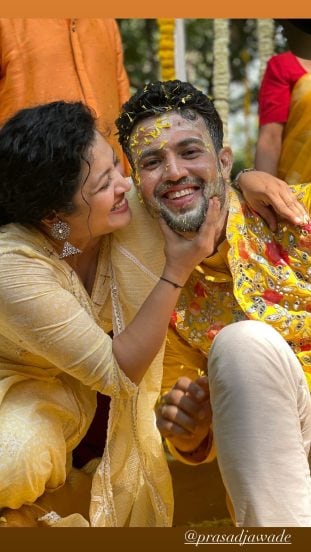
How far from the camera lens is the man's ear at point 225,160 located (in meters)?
2.57

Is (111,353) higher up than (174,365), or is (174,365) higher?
(111,353)

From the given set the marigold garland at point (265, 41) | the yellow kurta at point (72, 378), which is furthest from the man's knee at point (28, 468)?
the marigold garland at point (265, 41)

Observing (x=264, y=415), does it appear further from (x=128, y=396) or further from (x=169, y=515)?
(x=169, y=515)

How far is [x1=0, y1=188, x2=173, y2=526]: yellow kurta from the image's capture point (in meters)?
2.25

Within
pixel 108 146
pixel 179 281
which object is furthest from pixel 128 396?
pixel 108 146

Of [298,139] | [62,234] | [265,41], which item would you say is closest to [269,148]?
[298,139]

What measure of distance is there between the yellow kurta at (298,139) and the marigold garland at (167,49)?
4.46 feet

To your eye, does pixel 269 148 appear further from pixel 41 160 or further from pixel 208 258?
pixel 41 160

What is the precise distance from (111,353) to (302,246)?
0.67 metres

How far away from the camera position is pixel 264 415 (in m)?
1.93

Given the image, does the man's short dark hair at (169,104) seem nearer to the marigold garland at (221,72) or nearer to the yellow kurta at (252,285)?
the yellow kurta at (252,285)

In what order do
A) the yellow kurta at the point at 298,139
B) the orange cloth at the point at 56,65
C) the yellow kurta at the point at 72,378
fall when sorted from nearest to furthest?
the yellow kurta at the point at 72,378, the yellow kurta at the point at 298,139, the orange cloth at the point at 56,65

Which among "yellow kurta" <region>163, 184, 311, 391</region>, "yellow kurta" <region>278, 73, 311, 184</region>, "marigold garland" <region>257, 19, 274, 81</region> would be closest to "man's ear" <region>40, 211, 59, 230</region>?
"yellow kurta" <region>163, 184, 311, 391</region>

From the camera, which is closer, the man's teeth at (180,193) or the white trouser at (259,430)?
the white trouser at (259,430)
